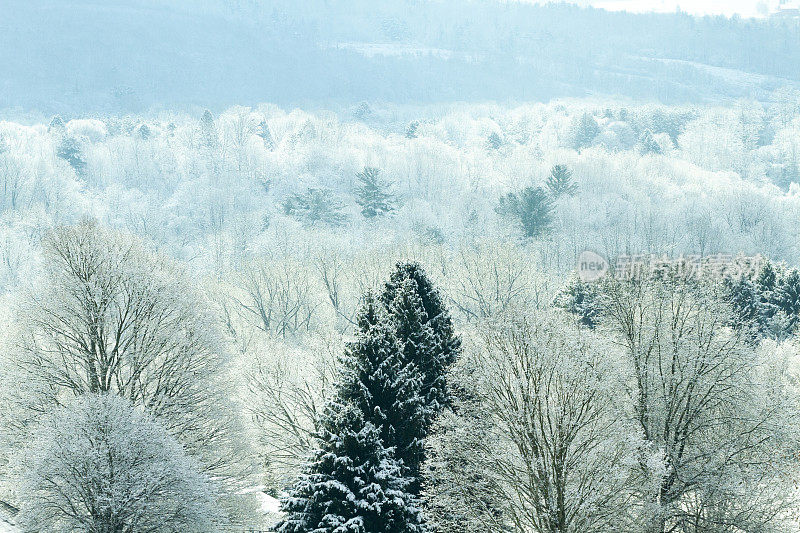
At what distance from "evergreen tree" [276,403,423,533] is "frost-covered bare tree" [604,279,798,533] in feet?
23.9

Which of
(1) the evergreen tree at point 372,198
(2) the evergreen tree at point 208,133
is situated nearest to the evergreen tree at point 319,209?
(1) the evergreen tree at point 372,198

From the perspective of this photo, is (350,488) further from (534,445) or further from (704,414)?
(704,414)

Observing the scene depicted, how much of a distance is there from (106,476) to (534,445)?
1213cm

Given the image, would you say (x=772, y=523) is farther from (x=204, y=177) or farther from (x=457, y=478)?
(x=204, y=177)

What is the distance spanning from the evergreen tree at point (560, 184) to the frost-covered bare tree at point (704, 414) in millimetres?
80397

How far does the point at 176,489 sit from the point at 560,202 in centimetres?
8730

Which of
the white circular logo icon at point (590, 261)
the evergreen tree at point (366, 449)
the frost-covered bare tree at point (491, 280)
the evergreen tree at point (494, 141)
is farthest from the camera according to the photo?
the evergreen tree at point (494, 141)

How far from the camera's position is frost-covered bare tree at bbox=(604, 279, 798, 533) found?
24.1 meters

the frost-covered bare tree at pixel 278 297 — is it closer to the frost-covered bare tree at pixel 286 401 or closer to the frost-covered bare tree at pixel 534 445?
the frost-covered bare tree at pixel 286 401

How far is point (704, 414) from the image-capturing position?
2634 cm

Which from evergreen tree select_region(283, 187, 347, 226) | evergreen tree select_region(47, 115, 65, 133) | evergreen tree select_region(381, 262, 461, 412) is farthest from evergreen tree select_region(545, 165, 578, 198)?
evergreen tree select_region(47, 115, 65, 133)

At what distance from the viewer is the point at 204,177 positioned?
138750 mm

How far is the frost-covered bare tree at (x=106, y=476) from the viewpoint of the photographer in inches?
915

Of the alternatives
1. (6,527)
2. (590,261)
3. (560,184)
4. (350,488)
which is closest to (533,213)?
(590,261)
